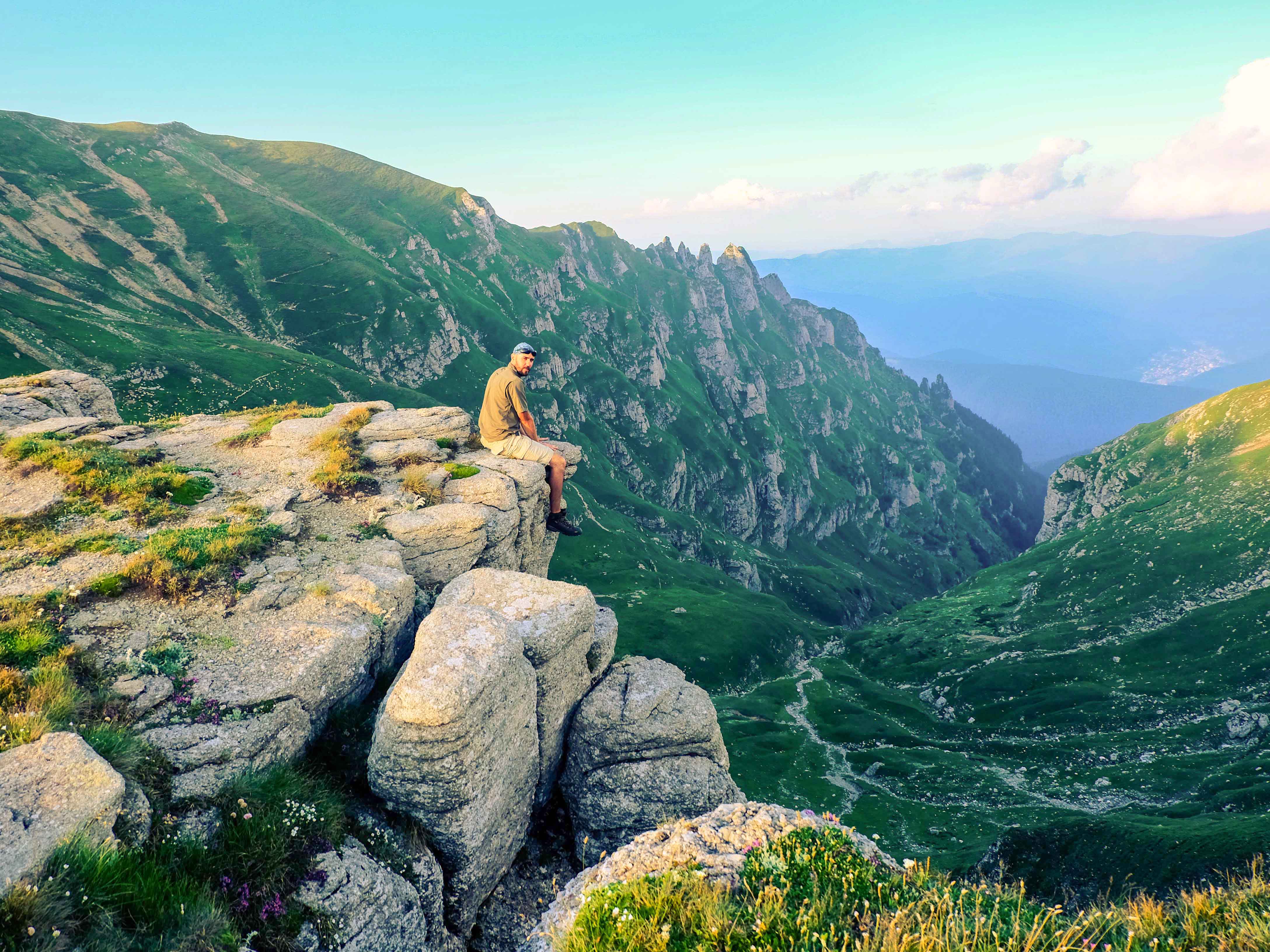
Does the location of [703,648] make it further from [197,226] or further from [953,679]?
[197,226]

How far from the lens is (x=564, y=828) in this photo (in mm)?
17219

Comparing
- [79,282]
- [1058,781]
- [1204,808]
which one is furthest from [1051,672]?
[79,282]

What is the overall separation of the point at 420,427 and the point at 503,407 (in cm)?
545

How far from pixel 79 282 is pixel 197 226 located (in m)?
63.6

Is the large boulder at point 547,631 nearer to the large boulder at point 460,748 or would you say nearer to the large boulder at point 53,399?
the large boulder at point 460,748

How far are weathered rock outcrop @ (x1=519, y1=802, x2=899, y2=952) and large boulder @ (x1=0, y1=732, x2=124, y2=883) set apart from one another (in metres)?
7.07

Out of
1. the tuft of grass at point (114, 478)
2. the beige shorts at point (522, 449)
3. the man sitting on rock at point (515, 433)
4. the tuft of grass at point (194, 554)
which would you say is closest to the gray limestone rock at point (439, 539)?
the tuft of grass at point (194, 554)

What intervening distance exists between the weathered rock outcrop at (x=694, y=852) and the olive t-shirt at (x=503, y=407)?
16.1 m

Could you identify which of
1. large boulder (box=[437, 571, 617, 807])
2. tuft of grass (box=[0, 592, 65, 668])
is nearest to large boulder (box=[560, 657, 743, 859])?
large boulder (box=[437, 571, 617, 807])

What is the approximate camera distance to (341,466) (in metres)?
22.9

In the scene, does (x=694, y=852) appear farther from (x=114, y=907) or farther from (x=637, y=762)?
(x=114, y=907)

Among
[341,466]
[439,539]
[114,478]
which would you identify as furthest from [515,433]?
[114,478]

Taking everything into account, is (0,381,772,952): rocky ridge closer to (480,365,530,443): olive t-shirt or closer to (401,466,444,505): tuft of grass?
(401,466,444,505): tuft of grass

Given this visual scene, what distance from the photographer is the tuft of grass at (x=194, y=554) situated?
14828mm
